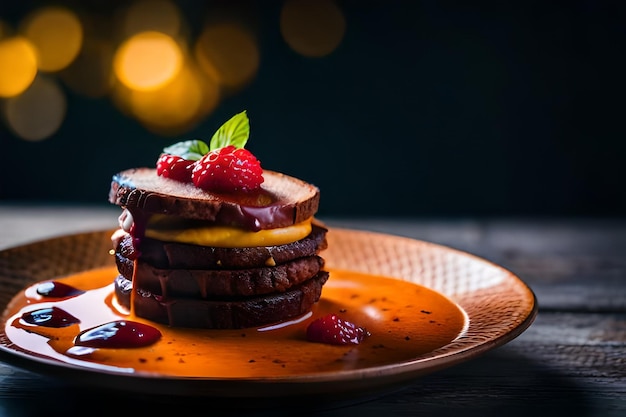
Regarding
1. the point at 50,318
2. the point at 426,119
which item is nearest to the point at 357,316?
the point at 50,318

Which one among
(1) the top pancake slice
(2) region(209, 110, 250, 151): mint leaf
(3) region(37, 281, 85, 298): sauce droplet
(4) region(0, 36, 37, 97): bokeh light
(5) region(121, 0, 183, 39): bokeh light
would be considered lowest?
(3) region(37, 281, 85, 298): sauce droplet

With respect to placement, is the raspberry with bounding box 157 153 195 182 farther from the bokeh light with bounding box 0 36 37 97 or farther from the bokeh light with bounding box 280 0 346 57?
the bokeh light with bounding box 0 36 37 97

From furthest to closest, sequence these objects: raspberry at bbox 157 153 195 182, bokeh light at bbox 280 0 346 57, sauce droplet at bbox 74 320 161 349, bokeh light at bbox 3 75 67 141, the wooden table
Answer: bokeh light at bbox 3 75 67 141
bokeh light at bbox 280 0 346 57
raspberry at bbox 157 153 195 182
sauce droplet at bbox 74 320 161 349
the wooden table

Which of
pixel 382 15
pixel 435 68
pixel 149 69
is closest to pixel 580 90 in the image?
pixel 435 68

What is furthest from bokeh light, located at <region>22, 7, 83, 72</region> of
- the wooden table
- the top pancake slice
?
the top pancake slice

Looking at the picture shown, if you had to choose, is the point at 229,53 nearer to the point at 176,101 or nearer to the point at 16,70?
the point at 176,101

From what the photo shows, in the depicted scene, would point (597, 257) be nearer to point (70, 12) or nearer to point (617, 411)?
point (617, 411)
